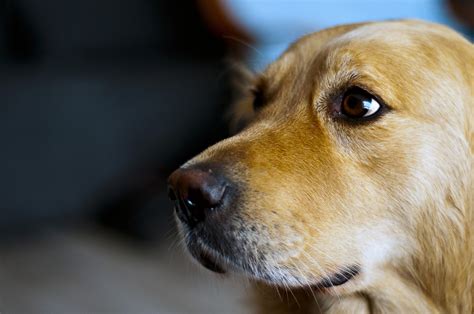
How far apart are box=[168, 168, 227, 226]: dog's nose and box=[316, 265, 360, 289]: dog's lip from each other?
0.33 m

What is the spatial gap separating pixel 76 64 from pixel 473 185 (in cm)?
328

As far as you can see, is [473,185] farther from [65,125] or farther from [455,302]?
[65,125]

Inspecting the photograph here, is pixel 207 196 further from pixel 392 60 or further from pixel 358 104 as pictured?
pixel 392 60

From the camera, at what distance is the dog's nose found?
1.53 meters

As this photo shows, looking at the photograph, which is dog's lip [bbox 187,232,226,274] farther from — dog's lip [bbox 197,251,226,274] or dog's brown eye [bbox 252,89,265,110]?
dog's brown eye [bbox 252,89,265,110]

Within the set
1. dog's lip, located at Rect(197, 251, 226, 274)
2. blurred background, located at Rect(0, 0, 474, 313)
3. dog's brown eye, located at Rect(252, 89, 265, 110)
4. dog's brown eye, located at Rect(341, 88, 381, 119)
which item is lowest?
blurred background, located at Rect(0, 0, 474, 313)

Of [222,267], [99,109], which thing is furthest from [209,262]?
[99,109]

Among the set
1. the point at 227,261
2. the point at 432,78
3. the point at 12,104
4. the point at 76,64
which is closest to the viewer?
the point at 227,261

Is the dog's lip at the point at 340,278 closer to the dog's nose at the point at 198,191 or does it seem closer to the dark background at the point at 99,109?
the dog's nose at the point at 198,191

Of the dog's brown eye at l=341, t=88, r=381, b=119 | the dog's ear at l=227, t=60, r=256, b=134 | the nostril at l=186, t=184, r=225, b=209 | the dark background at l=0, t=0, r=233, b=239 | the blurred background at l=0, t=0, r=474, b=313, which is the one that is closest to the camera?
the nostril at l=186, t=184, r=225, b=209

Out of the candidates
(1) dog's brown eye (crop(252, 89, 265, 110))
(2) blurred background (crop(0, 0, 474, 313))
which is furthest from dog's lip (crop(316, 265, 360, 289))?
(2) blurred background (crop(0, 0, 474, 313))

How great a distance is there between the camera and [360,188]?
163 cm

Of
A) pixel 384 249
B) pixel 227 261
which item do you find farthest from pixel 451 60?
pixel 227 261

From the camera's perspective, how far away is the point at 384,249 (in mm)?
1650
